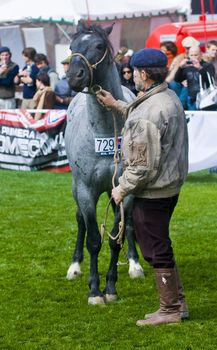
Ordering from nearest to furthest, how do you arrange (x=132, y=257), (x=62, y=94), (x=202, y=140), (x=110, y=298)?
(x=110, y=298), (x=132, y=257), (x=202, y=140), (x=62, y=94)

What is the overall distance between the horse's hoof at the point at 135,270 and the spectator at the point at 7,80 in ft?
35.7

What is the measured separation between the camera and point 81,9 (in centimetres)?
2441

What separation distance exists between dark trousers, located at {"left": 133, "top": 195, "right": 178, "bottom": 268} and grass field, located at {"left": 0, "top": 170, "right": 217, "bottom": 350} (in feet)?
1.79

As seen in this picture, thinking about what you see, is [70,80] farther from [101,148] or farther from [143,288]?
[143,288]

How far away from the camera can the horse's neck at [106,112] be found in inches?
310

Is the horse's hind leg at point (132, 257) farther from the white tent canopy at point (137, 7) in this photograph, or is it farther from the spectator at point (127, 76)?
the white tent canopy at point (137, 7)

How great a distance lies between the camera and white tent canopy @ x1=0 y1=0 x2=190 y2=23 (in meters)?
24.4

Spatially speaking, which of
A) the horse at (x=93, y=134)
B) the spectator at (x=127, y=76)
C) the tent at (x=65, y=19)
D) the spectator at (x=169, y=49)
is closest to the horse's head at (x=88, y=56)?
the horse at (x=93, y=134)

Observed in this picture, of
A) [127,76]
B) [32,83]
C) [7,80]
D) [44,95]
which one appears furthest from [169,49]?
[7,80]

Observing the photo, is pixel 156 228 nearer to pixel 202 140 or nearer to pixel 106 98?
pixel 106 98

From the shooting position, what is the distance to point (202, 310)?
7691 mm

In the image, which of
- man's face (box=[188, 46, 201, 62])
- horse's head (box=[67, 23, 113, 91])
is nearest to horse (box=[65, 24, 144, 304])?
horse's head (box=[67, 23, 113, 91])

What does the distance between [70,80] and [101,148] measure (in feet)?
2.47

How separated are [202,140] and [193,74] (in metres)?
1.24
